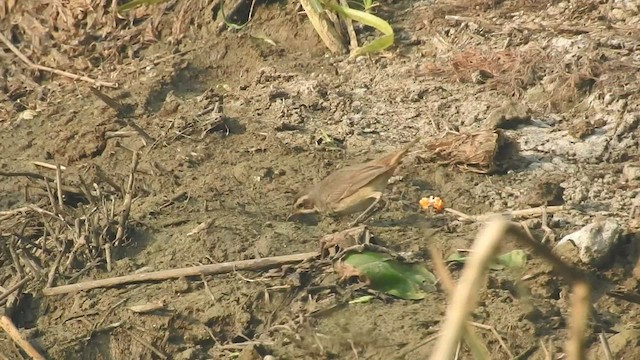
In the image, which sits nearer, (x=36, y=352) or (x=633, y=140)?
(x=36, y=352)

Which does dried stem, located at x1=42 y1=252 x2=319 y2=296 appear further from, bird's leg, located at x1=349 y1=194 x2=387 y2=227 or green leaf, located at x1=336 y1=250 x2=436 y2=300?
bird's leg, located at x1=349 y1=194 x2=387 y2=227

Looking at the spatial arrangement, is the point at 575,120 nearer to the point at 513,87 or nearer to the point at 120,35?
the point at 513,87

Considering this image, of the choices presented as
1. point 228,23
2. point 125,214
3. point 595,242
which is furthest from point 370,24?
point 595,242

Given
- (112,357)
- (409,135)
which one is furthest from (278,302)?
(409,135)

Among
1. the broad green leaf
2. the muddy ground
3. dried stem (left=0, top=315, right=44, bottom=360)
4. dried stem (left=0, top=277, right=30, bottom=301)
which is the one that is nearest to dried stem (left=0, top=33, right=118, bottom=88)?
the muddy ground

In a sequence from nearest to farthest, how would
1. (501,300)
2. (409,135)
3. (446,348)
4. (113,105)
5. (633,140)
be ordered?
(446,348), (501,300), (633,140), (409,135), (113,105)

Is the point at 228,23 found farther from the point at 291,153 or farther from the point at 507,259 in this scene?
the point at 507,259

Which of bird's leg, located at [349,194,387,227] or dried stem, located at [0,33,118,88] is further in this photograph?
dried stem, located at [0,33,118,88]
